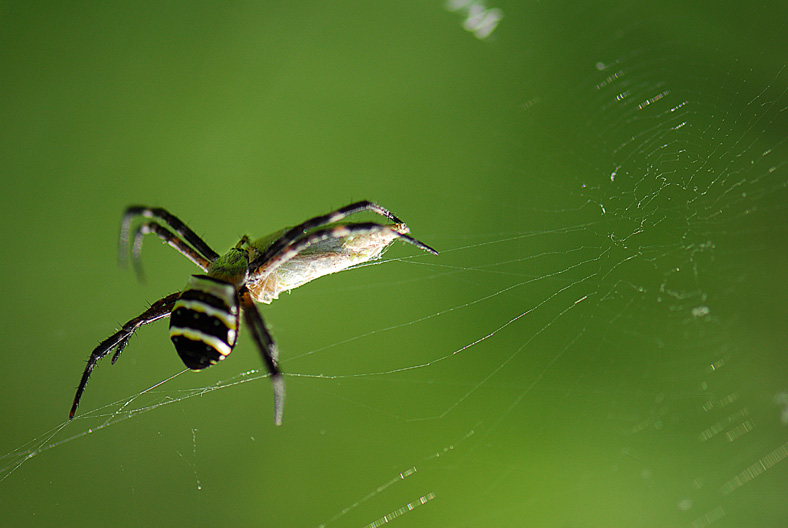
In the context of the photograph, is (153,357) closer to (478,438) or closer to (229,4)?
(478,438)

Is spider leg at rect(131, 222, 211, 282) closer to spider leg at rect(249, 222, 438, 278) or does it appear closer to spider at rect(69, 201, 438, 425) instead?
spider at rect(69, 201, 438, 425)

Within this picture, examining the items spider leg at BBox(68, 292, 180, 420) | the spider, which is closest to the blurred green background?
spider leg at BBox(68, 292, 180, 420)

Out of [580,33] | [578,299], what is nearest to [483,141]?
[580,33]

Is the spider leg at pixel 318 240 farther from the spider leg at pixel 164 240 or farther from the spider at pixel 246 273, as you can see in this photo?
the spider leg at pixel 164 240

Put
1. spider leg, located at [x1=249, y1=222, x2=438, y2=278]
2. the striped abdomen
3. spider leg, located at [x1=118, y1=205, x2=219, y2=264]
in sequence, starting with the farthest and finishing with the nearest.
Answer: spider leg, located at [x1=118, y1=205, x2=219, y2=264]
spider leg, located at [x1=249, y1=222, x2=438, y2=278]
the striped abdomen

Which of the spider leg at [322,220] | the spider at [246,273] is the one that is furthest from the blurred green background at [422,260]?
the spider leg at [322,220]

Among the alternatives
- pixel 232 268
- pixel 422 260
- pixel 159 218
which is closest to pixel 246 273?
pixel 232 268
